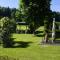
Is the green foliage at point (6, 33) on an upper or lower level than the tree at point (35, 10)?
lower

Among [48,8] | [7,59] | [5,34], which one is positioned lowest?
[7,59]

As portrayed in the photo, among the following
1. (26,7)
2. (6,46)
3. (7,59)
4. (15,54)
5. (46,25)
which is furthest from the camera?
(26,7)

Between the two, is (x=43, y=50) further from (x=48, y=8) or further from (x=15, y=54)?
(x=48, y=8)

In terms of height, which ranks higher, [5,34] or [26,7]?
[26,7]

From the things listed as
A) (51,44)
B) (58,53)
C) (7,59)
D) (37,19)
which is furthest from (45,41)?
(37,19)

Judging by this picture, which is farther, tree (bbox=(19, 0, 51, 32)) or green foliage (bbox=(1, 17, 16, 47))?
tree (bbox=(19, 0, 51, 32))

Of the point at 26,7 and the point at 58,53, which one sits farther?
the point at 26,7

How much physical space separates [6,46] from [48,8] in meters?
26.2

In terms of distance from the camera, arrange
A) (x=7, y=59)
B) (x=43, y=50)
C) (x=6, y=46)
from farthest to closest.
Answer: (x=6, y=46) < (x=43, y=50) < (x=7, y=59)

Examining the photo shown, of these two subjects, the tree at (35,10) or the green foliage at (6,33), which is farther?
the tree at (35,10)

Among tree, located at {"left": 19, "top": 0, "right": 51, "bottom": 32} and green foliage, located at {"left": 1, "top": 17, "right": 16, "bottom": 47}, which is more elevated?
tree, located at {"left": 19, "top": 0, "right": 51, "bottom": 32}

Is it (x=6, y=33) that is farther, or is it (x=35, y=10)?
(x=35, y=10)

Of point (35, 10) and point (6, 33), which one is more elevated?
point (35, 10)

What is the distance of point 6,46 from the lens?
33.5m
